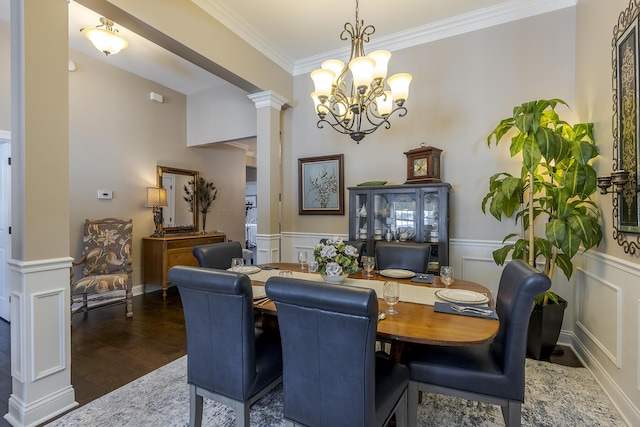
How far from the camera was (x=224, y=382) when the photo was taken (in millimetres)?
1423

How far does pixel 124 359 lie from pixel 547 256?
11.8 feet

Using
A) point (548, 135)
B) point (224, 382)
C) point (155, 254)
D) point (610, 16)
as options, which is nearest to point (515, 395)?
point (224, 382)

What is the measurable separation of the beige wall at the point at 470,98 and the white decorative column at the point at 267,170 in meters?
0.94

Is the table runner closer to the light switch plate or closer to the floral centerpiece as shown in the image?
the floral centerpiece

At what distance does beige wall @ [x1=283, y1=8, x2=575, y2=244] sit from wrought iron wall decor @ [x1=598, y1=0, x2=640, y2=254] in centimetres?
83

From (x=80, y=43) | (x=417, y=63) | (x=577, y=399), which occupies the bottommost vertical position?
(x=577, y=399)

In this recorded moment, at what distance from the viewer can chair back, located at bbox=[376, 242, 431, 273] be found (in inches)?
99.3

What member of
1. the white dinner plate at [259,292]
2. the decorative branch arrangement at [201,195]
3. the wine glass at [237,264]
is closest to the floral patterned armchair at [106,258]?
the decorative branch arrangement at [201,195]

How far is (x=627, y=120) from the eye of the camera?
186 cm

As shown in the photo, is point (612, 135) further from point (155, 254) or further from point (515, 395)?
point (155, 254)

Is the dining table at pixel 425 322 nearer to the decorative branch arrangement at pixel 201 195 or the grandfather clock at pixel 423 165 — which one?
the grandfather clock at pixel 423 165

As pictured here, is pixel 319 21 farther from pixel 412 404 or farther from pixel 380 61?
pixel 412 404

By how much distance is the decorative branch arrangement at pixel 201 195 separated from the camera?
16.5 ft

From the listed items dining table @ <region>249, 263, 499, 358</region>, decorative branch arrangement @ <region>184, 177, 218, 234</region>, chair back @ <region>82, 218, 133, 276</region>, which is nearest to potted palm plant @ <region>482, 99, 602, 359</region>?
dining table @ <region>249, 263, 499, 358</region>
